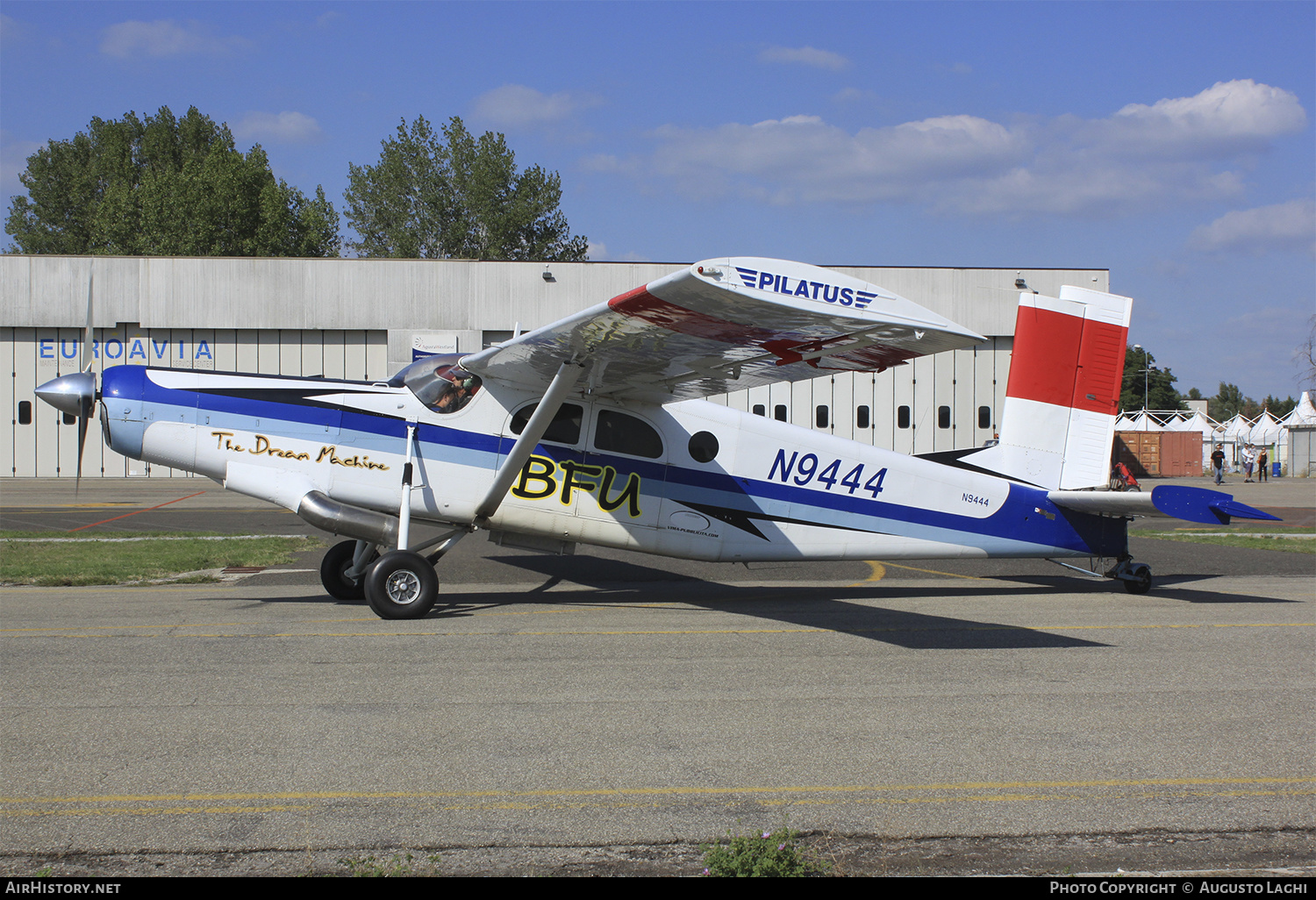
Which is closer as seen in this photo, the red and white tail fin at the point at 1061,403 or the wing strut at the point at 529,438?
the wing strut at the point at 529,438

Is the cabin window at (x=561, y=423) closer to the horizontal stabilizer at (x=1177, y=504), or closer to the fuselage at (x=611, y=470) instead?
the fuselage at (x=611, y=470)

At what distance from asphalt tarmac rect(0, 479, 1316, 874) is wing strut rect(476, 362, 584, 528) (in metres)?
1.08

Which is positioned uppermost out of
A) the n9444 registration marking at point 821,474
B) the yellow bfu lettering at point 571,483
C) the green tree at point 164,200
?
the green tree at point 164,200

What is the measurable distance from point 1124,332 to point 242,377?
390 inches

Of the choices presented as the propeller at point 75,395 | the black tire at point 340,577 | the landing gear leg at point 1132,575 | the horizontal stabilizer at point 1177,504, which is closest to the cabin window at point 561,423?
the black tire at point 340,577

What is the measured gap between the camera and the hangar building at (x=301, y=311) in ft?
103

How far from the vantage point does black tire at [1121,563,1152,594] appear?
35.0ft

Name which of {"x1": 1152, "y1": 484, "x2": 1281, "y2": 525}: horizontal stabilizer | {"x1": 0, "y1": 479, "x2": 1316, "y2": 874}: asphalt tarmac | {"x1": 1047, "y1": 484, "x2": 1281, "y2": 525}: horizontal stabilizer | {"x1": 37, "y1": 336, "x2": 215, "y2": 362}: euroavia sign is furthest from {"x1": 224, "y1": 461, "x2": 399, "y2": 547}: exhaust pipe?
{"x1": 37, "y1": 336, "x2": 215, "y2": 362}: euroavia sign

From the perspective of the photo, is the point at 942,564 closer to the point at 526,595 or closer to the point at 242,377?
the point at 526,595

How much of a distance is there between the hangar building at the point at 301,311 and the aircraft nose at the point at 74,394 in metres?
22.7

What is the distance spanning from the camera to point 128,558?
1257cm

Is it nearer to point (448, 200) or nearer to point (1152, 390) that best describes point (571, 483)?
point (448, 200)

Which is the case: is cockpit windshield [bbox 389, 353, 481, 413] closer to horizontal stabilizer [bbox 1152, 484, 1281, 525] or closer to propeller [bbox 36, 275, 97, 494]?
propeller [bbox 36, 275, 97, 494]
